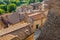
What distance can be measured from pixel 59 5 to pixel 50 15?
0.36m

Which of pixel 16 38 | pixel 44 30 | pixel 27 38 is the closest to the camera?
pixel 44 30

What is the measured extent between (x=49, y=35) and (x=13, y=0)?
39.2 meters

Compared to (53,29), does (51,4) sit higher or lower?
higher

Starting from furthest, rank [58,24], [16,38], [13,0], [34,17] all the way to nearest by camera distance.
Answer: [13,0], [34,17], [16,38], [58,24]

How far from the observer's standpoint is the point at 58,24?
13.5 feet

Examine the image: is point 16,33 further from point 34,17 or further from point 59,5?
point 34,17

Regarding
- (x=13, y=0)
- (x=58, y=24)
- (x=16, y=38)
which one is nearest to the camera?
(x=58, y=24)

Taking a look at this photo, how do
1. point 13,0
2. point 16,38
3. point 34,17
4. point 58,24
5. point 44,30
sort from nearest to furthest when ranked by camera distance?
point 58,24 → point 44,30 → point 16,38 → point 34,17 → point 13,0

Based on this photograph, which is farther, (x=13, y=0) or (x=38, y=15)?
(x=13, y=0)

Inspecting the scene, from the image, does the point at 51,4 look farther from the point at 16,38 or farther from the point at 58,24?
the point at 16,38

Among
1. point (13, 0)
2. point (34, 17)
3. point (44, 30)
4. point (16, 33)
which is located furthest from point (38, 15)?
point (13, 0)

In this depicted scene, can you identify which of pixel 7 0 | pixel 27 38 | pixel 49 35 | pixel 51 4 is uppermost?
pixel 51 4

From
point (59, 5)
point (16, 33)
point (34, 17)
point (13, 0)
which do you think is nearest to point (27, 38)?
point (16, 33)

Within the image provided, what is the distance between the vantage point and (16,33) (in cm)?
874
